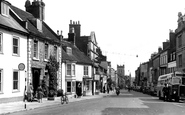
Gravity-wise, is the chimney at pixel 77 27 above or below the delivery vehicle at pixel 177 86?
above

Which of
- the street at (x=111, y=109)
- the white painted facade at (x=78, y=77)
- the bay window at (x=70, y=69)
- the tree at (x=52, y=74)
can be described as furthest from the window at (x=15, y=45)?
the bay window at (x=70, y=69)

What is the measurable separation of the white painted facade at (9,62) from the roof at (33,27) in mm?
2528

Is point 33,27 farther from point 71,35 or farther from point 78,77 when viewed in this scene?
point 71,35

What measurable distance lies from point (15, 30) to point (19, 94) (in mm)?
6200

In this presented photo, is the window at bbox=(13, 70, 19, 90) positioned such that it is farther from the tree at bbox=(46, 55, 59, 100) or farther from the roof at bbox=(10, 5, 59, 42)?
the tree at bbox=(46, 55, 59, 100)

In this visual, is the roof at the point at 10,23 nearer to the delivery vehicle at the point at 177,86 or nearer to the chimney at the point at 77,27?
the delivery vehicle at the point at 177,86

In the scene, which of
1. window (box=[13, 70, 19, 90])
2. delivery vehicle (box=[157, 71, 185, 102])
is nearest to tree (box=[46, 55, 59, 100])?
window (box=[13, 70, 19, 90])

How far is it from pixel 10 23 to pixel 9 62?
3.73m

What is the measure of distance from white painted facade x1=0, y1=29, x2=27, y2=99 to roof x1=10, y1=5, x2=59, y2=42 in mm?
2528

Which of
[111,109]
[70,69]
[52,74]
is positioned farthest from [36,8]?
[111,109]

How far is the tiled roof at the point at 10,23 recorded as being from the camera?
26.3 m

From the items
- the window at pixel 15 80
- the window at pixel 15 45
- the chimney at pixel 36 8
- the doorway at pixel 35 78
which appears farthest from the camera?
the chimney at pixel 36 8

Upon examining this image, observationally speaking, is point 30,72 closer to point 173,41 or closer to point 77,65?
point 77,65

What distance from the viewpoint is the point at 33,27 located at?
33.7m
